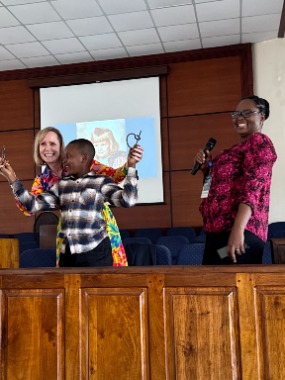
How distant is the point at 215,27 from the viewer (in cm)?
576

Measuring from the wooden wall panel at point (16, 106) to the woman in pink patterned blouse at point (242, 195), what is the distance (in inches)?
212

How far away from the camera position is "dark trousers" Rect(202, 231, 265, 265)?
1.67 metres

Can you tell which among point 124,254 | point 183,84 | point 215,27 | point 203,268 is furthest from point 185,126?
point 203,268

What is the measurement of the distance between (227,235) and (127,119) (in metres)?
4.95

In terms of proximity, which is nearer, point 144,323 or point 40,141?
point 144,323

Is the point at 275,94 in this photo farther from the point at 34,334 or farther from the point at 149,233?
the point at 34,334

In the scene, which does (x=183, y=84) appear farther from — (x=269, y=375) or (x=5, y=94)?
(x=269, y=375)

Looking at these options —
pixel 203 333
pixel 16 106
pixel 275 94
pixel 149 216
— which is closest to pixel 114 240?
pixel 203 333

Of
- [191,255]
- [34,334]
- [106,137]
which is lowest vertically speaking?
[34,334]

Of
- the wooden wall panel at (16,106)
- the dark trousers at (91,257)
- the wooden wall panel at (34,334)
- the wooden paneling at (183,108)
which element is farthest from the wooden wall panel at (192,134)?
the wooden wall panel at (34,334)

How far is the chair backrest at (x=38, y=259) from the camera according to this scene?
2658mm

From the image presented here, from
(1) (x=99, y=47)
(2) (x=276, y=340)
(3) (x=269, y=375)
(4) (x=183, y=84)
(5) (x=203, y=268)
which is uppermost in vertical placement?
(1) (x=99, y=47)

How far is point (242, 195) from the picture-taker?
1688mm

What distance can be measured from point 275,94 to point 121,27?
2184mm
